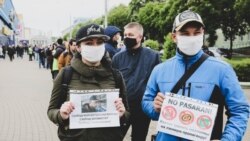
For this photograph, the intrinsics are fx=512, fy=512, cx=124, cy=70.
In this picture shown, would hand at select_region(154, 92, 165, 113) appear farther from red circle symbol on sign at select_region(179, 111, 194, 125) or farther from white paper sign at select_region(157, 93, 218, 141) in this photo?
red circle symbol on sign at select_region(179, 111, 194, 125)

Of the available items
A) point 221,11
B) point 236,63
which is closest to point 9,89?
point 236,63

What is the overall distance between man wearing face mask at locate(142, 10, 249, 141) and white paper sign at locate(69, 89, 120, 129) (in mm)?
317

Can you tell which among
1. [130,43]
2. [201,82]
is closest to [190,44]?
[201,82]

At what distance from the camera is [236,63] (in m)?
21.4

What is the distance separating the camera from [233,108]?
10.4 ft

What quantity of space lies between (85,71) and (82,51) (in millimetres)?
152

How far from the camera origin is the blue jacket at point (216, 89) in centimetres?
313

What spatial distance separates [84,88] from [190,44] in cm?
84

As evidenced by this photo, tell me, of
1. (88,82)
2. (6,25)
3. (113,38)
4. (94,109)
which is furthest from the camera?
(6,25)

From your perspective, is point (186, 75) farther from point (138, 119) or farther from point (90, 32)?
point (138, 119)

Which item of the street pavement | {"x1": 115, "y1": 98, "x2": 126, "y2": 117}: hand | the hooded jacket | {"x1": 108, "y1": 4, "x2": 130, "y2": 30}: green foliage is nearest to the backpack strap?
{"x1": 115, "y1": 98, "x2": 126, "y2": 117}: hand

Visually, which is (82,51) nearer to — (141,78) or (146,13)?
(141,78)

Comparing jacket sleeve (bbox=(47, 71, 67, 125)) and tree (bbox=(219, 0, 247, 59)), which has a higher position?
tree (bbox=(219, 0, 247, 59))

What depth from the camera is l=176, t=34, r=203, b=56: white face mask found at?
10.7 ft
